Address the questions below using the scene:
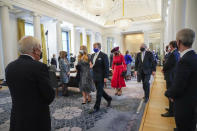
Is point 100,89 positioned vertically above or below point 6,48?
below

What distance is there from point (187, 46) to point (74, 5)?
11532 millimetres

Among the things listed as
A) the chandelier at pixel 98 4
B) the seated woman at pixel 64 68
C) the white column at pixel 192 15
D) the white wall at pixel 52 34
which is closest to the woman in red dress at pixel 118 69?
the seated woman at pixel 64 68

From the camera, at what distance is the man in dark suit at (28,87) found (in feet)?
3.79

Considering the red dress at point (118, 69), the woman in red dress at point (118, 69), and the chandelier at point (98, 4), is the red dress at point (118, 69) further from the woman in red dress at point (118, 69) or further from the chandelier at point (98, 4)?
the chandelier at point (98, 4)

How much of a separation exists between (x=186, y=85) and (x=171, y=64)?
55.8 inches

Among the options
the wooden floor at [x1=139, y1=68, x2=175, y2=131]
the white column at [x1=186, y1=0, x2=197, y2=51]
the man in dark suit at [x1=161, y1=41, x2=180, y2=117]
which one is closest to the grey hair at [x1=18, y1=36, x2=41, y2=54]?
Answer: the wooden floor at [x1=139, y1=68, x2=175, y2=131]

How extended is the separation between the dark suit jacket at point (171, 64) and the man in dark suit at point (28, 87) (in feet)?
7.80

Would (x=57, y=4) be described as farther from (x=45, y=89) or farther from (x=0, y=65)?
(x=45, y=89)

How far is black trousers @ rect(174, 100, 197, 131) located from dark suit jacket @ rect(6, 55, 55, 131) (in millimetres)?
1372

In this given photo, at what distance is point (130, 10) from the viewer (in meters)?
15.0

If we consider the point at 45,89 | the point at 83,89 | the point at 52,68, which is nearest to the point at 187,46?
the point at 45,89

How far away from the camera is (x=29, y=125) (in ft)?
3.99

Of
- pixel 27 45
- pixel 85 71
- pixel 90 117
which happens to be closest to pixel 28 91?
pixel 27 45

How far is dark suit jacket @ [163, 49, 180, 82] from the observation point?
2.60 m
